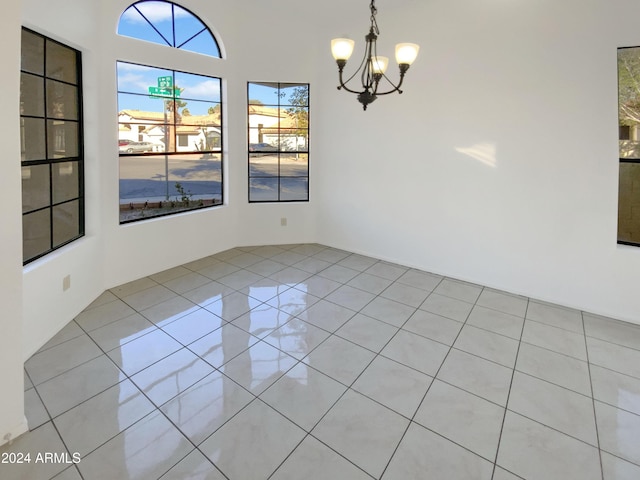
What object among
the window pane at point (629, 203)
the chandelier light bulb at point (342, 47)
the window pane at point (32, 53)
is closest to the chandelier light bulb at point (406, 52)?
the chandelier light bulb at point (342, 47)

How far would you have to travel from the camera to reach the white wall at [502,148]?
3373 mm

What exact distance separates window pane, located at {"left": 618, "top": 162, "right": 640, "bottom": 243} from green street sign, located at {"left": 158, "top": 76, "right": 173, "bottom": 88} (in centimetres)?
484

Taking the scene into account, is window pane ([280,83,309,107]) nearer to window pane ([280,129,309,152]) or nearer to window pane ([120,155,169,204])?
window pane ([280,129,309,152])

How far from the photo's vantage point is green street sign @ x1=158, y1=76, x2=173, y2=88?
434cm

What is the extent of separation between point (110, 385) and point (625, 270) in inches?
173

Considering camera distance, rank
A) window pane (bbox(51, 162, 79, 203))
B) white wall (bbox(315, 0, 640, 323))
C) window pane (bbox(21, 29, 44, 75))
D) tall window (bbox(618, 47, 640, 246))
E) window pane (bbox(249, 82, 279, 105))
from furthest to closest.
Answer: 1. window pane (bbox(249, 82, 279, 105))
2. white wall (bbox(315, 0, 640, 323))
3. tall window (bbox(618, 47, 640, 246))
4. window pane (bbox(51, 162, 79, 203))
5. window pane (bbox(21, 29, 44, 75))

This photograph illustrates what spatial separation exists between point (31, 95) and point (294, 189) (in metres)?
3.34

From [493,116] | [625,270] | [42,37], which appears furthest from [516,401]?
[42,37]

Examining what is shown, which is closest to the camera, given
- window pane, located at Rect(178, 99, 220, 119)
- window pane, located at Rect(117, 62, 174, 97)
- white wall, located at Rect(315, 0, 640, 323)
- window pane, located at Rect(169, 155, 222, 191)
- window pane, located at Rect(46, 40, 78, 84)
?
window pane, located at Rect(46, 40, 78, 84)

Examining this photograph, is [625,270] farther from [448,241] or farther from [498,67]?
[498,67]

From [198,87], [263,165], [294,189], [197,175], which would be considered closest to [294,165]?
[294,189]

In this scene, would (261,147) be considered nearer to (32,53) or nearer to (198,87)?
(198,87)

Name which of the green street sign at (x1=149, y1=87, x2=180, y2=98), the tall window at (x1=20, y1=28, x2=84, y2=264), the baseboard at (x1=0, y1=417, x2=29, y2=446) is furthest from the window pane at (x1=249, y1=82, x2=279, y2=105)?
the baseboard at (x1=0, y1=417, x2=29, y2=446)

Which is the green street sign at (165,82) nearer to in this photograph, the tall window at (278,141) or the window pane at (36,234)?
the tall window at (278,141)
